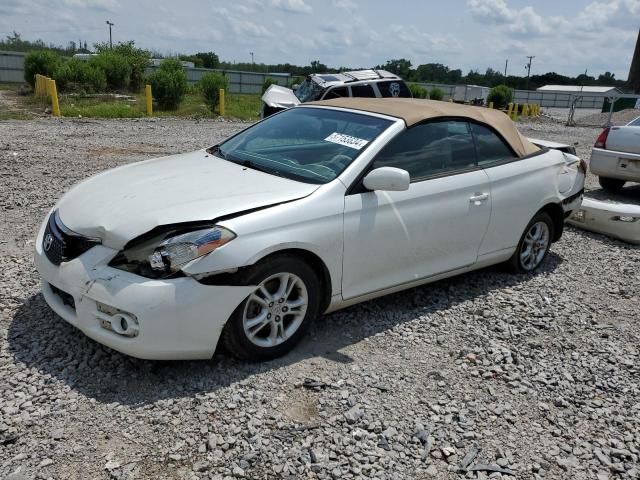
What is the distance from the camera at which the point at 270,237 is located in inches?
129

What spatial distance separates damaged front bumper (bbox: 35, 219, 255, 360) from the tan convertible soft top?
6.34 ft

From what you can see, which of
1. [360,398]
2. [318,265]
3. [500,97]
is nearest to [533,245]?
[318,265]

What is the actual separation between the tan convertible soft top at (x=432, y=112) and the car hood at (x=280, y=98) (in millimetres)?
8716

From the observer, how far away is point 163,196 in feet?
11.3

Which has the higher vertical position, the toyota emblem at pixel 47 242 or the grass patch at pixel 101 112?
the toyota emblem at pixel 47 242

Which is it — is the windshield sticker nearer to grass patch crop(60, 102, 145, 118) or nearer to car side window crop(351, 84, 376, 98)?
car side window crop(351, 84, 376, 98)

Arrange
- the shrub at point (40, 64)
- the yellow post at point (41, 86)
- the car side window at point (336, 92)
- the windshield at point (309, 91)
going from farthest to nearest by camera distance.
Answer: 1. the shrub at point (40, 64)
2. the yellow post at point (41, 86)
3. the windshield at point (309, 91)
4. the car side window at point (336, 92)

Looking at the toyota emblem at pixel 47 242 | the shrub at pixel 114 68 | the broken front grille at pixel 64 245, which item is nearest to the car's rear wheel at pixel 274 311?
the broken front grille at pixel 64 245

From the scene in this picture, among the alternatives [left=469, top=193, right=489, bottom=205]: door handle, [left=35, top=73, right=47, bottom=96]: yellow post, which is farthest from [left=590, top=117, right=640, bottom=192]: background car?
Result: [left=35, top=73, right=47, bottom=96]: yellow post

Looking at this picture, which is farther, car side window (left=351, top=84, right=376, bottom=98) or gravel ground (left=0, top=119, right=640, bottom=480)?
car side window (left=351, top=84, right=376, bottom=98)

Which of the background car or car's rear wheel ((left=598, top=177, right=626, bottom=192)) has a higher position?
the background car

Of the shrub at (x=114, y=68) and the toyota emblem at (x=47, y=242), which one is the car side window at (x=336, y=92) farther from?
the shrub at (x=114, y=68)

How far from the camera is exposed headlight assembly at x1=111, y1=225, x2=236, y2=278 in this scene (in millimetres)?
3076

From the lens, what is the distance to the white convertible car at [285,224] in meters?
3.10
